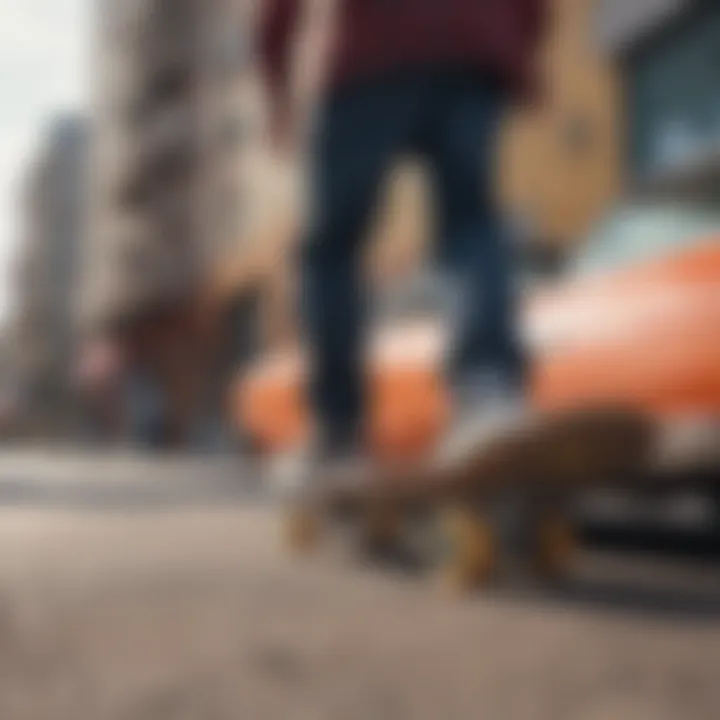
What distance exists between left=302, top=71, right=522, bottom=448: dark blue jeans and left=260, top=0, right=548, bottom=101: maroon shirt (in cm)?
1

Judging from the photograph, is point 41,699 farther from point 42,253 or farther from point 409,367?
point 409,367

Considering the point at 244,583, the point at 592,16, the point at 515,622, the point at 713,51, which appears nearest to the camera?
the point at 515,622

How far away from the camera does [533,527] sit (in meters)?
0.64

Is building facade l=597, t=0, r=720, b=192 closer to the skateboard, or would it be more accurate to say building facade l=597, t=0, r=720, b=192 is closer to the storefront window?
the storefront window

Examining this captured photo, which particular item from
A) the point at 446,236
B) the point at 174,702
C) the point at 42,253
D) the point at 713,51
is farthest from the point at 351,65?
the point at 713,51

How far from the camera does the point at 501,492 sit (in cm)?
60

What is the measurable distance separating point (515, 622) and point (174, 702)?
207 mm

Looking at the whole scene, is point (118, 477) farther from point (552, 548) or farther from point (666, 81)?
point (666, 81)

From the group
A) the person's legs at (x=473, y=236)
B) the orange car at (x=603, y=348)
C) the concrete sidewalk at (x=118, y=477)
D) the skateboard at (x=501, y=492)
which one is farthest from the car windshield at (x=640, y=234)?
the concrete sidewalk at (x=118, y=477)

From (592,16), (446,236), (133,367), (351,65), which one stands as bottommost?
(133,367)

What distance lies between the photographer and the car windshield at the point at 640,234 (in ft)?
2.48

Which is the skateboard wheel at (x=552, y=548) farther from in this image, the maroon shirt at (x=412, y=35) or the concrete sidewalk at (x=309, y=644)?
the maroon shirt at (x=412, y=35)

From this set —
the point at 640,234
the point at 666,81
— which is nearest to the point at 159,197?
the point at 640,234

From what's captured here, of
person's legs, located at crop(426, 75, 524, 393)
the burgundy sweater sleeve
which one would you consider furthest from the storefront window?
the burgundy sweater sleeve
